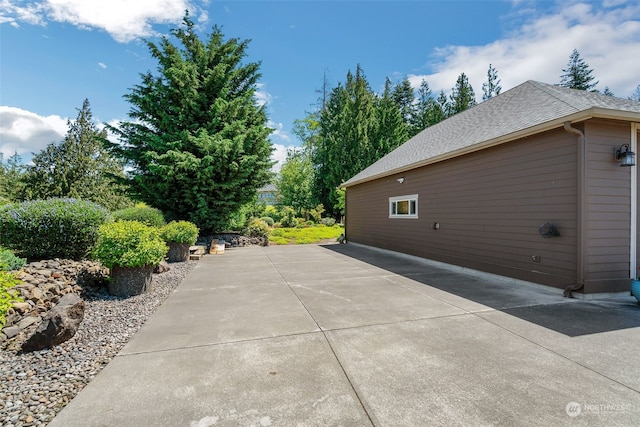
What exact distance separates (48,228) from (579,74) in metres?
37.4

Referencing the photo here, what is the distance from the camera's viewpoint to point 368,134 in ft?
Answer: 77.0

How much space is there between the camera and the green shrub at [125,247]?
450cm

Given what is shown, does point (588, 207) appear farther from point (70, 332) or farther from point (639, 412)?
point (70, 332)

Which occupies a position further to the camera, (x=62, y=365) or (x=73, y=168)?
(x=73, y=168)

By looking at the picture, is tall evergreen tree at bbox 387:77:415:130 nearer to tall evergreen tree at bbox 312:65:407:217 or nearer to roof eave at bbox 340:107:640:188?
tall evergreen tree at bbox 312:65:407:217

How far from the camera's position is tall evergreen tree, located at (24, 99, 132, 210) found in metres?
15.1

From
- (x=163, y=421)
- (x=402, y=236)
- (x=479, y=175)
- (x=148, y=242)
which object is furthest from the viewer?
(x=402, y=236)

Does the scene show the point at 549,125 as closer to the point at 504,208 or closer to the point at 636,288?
the point at 504,208

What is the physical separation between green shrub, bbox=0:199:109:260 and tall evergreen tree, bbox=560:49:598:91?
35.8 meters

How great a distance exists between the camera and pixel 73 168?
1572 cm

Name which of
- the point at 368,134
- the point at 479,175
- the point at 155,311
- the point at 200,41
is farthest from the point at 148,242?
the point at 368,134

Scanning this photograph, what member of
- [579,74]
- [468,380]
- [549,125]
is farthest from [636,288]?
[579,74]

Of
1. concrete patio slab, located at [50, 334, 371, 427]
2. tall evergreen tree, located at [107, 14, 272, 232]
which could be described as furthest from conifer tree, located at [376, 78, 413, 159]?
concrete patio slab, located at [50, 334, 371, 427]

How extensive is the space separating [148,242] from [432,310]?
4667mm
